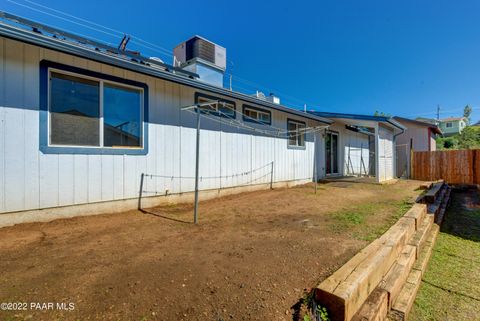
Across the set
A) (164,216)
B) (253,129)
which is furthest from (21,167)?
(253,129)

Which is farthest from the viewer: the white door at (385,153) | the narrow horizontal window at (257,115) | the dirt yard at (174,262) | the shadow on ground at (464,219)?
the white door at (385,153)

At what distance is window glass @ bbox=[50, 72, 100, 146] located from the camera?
3750 millimetres

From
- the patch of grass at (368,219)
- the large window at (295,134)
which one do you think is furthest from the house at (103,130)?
the patch of grass at (368,219)

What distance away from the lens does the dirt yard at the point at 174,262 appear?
1685mm

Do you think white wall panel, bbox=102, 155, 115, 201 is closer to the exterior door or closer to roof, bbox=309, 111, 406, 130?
roof, bbox=309, 111, 406, 130

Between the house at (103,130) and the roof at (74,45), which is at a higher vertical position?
the roof at (74,45)

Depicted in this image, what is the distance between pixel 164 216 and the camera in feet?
14.1

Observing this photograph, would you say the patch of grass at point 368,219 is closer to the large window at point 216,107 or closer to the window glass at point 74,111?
the large window at point 216,107

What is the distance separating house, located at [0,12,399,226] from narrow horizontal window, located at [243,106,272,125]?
0.05 m

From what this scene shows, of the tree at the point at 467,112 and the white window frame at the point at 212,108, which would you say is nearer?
the white window frame at the point at 212,108

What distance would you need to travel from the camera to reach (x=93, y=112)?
4125 mm

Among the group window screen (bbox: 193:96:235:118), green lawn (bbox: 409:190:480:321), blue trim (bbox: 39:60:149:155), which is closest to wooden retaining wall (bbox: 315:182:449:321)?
green lawn (bbox: 409:190:480:321)

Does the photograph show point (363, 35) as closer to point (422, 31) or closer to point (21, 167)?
point (422, 31)

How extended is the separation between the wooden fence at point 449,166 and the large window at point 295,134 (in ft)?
27.6
